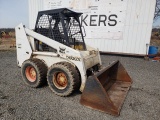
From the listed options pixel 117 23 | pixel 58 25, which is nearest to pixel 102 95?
pixel 58 25

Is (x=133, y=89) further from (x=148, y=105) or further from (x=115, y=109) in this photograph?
(x=115, y=109)

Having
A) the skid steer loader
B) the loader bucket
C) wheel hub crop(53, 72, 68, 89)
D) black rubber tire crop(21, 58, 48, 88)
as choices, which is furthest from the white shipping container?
wheel hub crop(53, 72, 68, 89)

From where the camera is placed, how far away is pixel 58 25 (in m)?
4.20

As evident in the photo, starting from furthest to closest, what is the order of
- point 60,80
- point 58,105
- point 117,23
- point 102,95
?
point 117,23, point 60,80, point 58,105, point 102,95

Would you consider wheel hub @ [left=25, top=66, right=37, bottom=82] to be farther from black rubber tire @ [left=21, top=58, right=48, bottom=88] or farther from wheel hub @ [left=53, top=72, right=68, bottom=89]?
wheel hub @ [left=53, top=72, right=68, bottom=89]

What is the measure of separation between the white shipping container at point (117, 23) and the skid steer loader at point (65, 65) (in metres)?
5.09

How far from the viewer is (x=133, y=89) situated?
431 cm

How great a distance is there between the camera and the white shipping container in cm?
881

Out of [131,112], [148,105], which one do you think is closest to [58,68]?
[131,112]

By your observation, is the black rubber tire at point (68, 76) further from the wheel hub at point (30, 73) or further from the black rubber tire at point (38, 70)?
the wheel hub at point (30, 73)

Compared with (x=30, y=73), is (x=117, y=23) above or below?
above

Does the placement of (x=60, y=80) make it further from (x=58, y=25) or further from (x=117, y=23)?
(x=117, y=23)

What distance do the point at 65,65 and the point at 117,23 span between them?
686 cm

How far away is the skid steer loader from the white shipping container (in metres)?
5.09
